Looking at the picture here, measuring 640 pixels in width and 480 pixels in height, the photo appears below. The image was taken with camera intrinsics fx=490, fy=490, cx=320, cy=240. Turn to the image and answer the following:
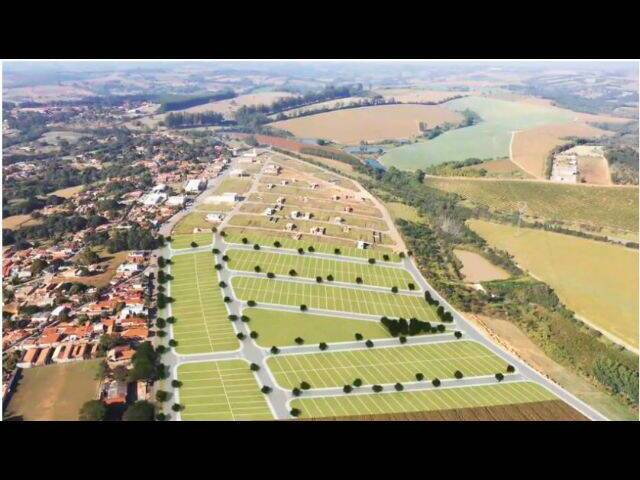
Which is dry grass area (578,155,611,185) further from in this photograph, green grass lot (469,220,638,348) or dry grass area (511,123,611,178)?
green grass lot (469,220,638,348)

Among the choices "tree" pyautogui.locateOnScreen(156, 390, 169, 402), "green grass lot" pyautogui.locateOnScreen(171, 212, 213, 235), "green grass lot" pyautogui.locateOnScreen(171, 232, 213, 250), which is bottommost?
"tree" pyautogui.locateOnScreen(156, 390, 169, 402)

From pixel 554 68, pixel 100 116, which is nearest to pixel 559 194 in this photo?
pixel 100 116

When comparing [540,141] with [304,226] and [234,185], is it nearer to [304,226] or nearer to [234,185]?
[304,226]

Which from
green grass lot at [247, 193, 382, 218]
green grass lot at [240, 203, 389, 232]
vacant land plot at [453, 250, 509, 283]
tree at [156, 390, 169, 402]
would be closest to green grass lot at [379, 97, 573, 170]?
green grass lot at [247, 193, 382, 218]

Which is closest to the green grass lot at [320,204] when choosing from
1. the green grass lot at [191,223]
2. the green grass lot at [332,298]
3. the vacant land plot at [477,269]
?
the green grass lot at [191,223]

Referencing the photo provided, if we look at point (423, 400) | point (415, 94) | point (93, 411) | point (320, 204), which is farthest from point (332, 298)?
point (415, 94)
